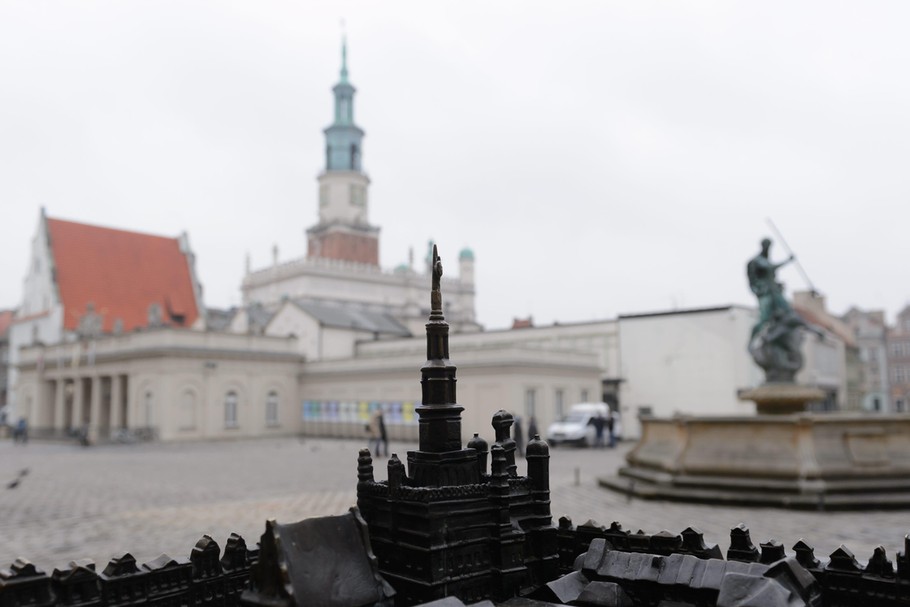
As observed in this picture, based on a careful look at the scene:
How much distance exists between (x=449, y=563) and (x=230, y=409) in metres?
38.3

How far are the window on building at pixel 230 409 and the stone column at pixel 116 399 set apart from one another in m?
6.38

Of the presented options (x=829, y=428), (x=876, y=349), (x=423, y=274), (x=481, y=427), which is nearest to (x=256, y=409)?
(x=481, y=427)

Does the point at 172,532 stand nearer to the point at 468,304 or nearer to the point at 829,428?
the point at 829,428

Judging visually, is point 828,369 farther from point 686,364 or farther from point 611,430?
point 611,430

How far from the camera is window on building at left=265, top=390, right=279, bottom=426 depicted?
41.0 m

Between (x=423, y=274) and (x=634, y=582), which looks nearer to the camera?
(x=634, y=582)

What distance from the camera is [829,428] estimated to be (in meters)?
12.8

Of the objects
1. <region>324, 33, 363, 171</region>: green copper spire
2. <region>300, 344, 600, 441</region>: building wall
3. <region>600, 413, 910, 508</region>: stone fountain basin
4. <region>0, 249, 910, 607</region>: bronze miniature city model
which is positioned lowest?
<region>600, 413, 910, 508</region>: stone fountain basin

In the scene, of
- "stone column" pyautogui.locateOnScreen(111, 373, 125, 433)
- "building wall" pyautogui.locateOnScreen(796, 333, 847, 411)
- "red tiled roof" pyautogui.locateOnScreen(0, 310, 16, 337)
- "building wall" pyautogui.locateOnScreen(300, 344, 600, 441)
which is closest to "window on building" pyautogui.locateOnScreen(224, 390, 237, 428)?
"building wall" pyautogui.locateOnScreen(300, 344, 600, 441)

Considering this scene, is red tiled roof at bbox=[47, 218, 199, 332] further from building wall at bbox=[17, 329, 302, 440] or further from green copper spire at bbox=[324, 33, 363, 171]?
green copper spire at bbox=[324, 33, 363, 171]

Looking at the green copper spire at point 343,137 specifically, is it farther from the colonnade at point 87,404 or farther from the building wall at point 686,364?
the building wall at point 686,364

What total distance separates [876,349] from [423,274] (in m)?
53.5

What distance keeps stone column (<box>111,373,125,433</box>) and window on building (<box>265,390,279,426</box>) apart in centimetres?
817

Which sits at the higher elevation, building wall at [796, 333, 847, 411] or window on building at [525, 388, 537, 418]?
building wall at [796, 333, 847, 411]
